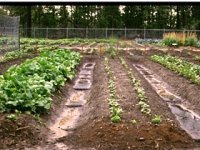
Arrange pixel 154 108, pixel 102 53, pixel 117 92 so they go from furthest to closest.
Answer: pixel 102 53 < pixel 117 92 < pixel 154 108

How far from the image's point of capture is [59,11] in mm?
53250

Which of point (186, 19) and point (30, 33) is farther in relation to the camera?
point (186, 19)

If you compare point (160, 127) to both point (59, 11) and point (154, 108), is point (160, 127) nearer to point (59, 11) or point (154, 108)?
point (154, 108)

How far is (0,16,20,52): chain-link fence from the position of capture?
21.3 m

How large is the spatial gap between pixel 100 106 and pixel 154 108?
3.37 feet

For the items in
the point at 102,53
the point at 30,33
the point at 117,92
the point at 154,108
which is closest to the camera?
the point at 154,108

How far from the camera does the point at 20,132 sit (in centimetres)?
654

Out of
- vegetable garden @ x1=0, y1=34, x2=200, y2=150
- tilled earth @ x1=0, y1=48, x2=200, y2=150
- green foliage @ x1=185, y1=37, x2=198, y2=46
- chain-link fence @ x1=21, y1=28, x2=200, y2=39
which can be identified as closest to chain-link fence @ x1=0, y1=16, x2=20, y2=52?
vegetable garden @ x1=0, y1=34, x2=200, y2=150

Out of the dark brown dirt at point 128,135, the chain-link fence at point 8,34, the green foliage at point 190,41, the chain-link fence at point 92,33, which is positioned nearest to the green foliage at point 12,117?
the dark brown dirt at point 128,135

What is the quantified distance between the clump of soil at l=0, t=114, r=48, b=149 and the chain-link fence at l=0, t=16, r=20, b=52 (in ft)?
45.2

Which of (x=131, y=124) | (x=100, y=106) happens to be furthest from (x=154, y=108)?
(x=131, y=124)

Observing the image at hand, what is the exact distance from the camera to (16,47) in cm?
2494

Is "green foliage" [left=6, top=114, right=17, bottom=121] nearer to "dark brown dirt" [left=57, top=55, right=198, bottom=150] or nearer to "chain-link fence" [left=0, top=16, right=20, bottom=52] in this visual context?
"dark brown dirt" [left=57, top=55, right=198, bottom=150]

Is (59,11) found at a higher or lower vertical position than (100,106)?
higher
